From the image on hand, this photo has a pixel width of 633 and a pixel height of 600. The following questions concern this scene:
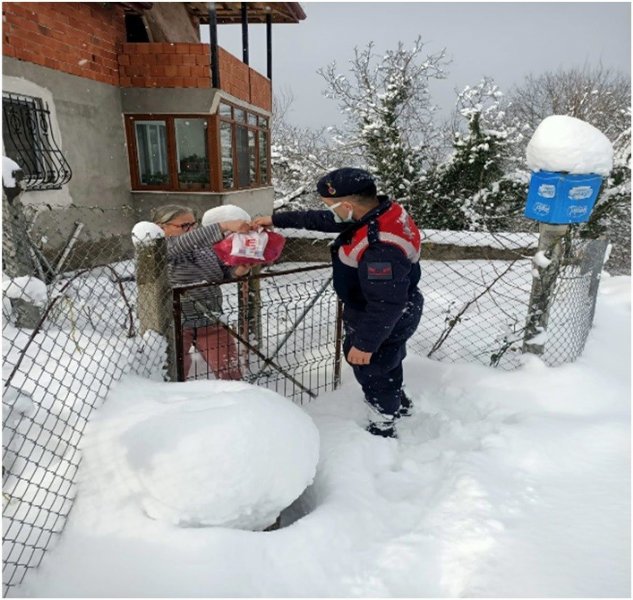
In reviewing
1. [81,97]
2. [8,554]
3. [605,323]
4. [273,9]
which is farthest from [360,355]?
[273,9]

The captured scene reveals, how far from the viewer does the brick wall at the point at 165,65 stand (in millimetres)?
7938

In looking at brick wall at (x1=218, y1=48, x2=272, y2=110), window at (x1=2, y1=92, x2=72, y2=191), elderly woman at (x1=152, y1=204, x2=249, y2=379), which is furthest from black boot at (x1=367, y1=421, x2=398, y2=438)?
brick wall at (x1=218, y1=48, x2=272, y2=110)

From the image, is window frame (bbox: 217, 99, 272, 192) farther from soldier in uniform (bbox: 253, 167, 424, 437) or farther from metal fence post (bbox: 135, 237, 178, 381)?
soldier in uniform (bbox: 253, 167, 424, 437)

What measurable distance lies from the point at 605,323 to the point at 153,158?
27.3 ft

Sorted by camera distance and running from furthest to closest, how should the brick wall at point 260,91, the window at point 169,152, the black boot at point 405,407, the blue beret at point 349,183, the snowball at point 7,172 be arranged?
the brick wall at point 260,91, the window at point 169,152, the black boot at point 405,407, the blue beret at point 349,183, the snowball at point 7,172

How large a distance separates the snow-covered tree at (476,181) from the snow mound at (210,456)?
33.4 feet

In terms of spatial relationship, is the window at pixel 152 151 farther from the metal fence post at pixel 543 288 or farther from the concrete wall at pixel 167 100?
the metal fence post at pixel 543 288

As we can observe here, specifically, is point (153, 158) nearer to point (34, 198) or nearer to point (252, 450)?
point (34, 198)

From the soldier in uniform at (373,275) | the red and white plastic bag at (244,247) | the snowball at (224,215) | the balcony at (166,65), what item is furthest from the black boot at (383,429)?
the balcony at (166,65)

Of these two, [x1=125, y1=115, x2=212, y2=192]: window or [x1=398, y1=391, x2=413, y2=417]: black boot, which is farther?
[x1=125, y1=115, x2=212, y2=192]: window

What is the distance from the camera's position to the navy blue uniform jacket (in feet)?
7.23

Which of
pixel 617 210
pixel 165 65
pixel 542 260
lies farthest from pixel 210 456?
pixel 617 210

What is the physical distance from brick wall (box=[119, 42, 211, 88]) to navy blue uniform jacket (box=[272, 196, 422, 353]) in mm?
7236

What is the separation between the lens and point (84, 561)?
1530mm
